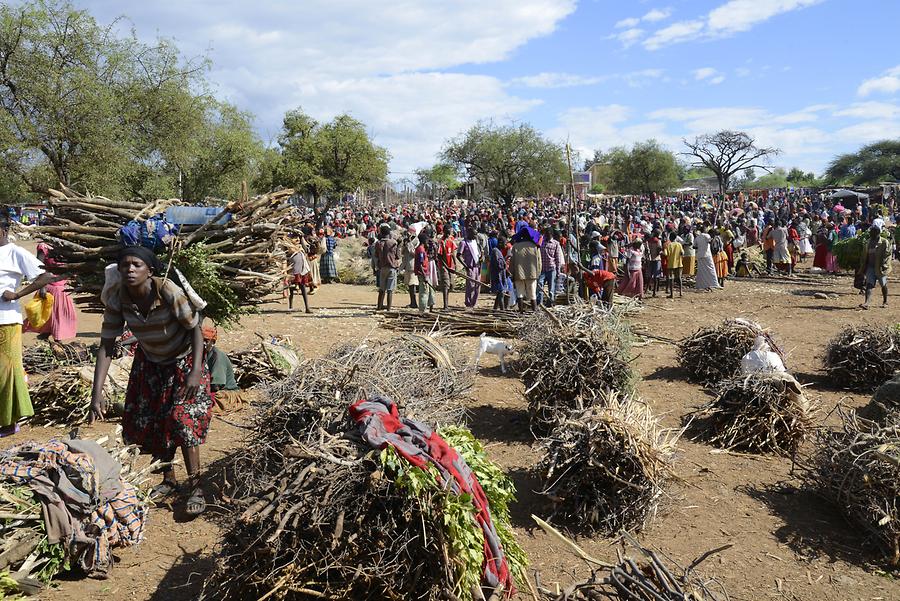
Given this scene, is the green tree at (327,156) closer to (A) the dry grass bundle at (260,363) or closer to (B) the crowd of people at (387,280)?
(B) the crowd of people at (387,280)

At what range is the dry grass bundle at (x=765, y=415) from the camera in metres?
5.71

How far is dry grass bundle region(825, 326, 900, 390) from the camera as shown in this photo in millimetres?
7516

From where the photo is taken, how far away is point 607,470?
14.2ft

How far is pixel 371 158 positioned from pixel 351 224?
136 inches

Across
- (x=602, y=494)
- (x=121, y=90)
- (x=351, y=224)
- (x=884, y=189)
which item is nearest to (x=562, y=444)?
(x=602, y=494)

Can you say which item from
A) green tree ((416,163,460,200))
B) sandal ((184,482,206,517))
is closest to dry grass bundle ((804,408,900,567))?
sandal ((184,482,206,517))

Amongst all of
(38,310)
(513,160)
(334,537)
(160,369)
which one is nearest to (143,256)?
(160,369)

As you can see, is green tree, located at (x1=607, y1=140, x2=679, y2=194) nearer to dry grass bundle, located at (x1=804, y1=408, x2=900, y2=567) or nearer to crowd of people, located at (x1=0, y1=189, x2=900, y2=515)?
crowd of people, located at (x1=0, y1=189, x2=900, y2=515)

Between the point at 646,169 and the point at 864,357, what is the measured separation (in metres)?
46.8

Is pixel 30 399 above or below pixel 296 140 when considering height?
below

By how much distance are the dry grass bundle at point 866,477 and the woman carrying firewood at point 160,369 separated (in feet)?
14.7

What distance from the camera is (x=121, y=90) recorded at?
1823 centimetres

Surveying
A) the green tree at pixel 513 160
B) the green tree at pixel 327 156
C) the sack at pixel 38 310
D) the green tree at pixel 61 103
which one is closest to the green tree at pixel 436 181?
the green tree at pixel 513 160

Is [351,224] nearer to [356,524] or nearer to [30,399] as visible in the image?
[30,399]
